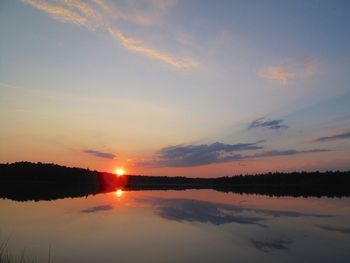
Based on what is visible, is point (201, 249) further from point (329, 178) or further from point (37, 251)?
point (329, 178)

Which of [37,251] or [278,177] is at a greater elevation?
[278,177]

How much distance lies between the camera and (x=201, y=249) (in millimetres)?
15562

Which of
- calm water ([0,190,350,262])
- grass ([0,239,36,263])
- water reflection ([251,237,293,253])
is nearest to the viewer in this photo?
grass ([0,239,36,263])

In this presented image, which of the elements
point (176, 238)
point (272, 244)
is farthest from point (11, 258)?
point (272, 244)

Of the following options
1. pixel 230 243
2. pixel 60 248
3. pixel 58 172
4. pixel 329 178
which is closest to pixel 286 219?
pixel 230 243

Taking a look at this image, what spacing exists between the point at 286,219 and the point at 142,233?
38.2 ft

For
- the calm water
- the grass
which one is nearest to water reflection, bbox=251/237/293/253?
the calm water

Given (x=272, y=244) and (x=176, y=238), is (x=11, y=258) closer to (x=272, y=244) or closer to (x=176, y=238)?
(x=176, y=238)

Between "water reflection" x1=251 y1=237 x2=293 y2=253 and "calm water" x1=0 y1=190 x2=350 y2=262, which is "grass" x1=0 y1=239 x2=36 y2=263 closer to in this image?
"calm water" x1=0 y1=190 x2=350 y2=262

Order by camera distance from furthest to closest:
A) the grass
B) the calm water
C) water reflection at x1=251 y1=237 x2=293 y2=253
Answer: water reflection at x1=251 y1=237 x2=293 y2=253 → the calm water → the grass

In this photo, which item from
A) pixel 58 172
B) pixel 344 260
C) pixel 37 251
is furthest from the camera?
pixel 58 172

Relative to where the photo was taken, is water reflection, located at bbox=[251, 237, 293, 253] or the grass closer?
the grass

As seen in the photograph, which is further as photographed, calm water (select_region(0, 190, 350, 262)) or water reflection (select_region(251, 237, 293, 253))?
water reflection (select_region(251, 237, 293, 253))

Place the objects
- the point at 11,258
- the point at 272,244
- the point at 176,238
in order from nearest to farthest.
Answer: the point at 11,258
the point at 272,244
the point at 176,238
